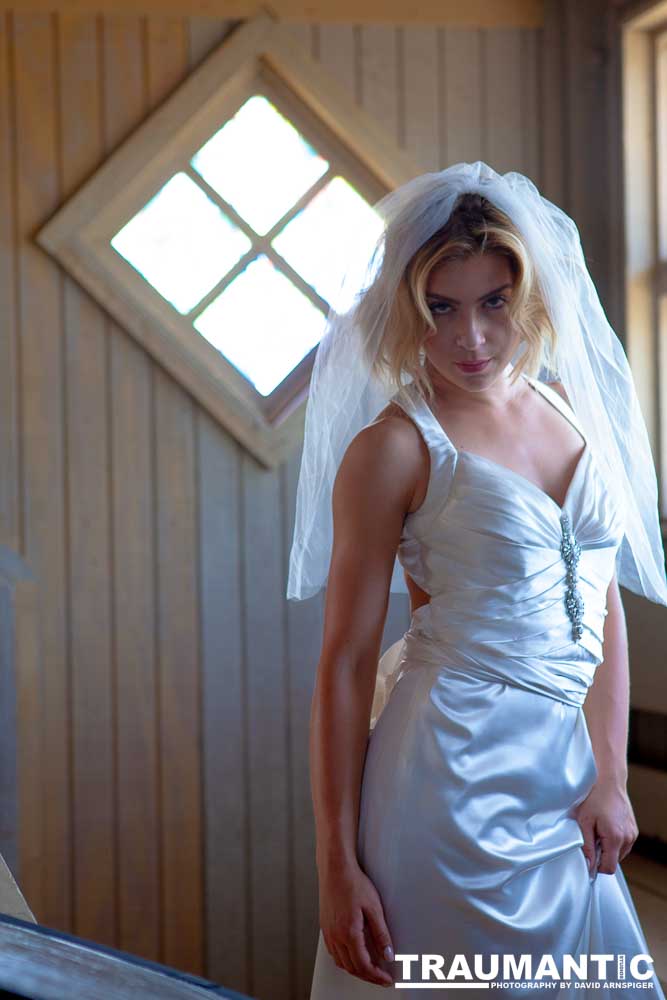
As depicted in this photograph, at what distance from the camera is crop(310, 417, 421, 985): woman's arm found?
1257 millimetres

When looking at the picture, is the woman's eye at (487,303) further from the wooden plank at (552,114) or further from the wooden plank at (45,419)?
the wooden plank at (552,114)

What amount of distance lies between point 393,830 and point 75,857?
1796 mm

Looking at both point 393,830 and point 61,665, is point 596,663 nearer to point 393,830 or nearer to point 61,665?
point 393,830

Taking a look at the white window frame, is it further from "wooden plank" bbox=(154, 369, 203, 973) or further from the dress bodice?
the dress bodice

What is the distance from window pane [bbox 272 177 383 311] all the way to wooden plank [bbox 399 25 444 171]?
20cm

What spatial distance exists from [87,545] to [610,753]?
5.75 feet

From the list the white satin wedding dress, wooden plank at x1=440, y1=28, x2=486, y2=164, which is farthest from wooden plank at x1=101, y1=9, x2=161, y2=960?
the white satin wedding dress

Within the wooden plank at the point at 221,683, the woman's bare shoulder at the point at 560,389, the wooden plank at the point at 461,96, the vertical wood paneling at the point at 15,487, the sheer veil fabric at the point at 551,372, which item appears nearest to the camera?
the sheer veil fabric at the point at 551,372

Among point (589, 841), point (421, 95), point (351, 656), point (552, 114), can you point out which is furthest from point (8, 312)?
point (589, 841)

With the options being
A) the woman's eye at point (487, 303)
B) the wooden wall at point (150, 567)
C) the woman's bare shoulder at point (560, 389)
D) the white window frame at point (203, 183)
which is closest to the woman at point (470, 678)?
the woman's eye at point (487, 303)

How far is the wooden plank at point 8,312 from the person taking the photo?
2766 millimetres

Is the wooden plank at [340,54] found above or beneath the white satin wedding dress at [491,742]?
above

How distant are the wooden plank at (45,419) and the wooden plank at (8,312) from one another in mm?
17

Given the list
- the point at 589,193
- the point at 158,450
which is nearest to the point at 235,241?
the point at 158,450
